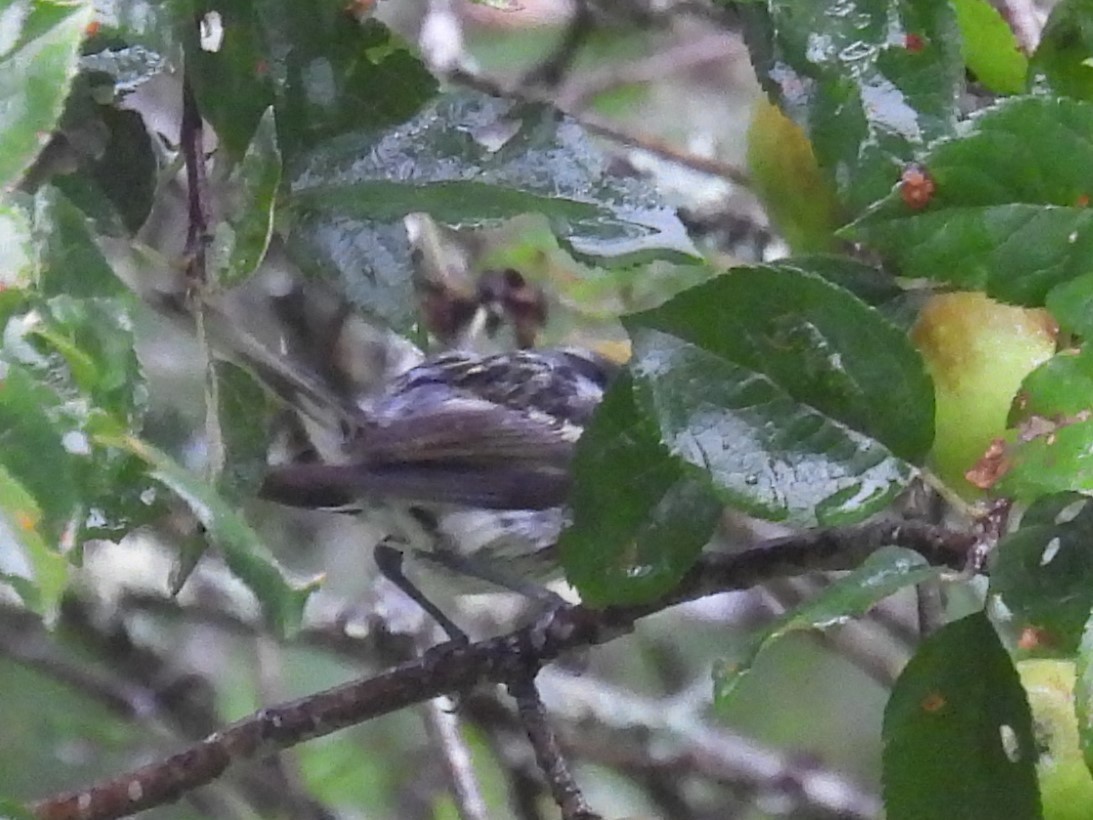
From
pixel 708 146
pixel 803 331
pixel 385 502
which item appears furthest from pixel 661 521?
pixel 708 146

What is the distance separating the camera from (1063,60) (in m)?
0.56

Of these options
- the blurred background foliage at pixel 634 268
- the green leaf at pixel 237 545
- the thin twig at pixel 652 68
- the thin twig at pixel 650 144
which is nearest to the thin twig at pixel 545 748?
the blurred background foliage at pixel 634 268

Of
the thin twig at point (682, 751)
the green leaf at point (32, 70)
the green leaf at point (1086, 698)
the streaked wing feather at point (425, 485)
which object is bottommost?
the thin twig at point (682, 751)

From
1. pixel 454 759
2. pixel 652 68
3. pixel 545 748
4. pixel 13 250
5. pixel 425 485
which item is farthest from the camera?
pixel 652 68

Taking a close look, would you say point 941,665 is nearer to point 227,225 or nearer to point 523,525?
point 227,225

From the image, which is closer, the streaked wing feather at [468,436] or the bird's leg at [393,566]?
the streaked wing feather at [468,436]

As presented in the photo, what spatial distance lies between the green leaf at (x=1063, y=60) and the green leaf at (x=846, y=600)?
0.19 meters

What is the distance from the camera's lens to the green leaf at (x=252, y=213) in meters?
Answer: 0.54

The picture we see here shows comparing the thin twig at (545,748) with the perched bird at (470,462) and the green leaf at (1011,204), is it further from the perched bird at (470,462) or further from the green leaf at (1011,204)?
the green leaf at (1011,204)

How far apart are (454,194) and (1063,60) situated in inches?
9.2

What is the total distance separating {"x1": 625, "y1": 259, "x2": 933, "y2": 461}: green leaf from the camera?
1.62ft

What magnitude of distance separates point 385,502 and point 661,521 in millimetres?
364

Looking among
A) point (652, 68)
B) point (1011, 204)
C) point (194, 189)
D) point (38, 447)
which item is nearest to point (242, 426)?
point (194, 189)

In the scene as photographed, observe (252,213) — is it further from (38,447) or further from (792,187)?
(792,187)
